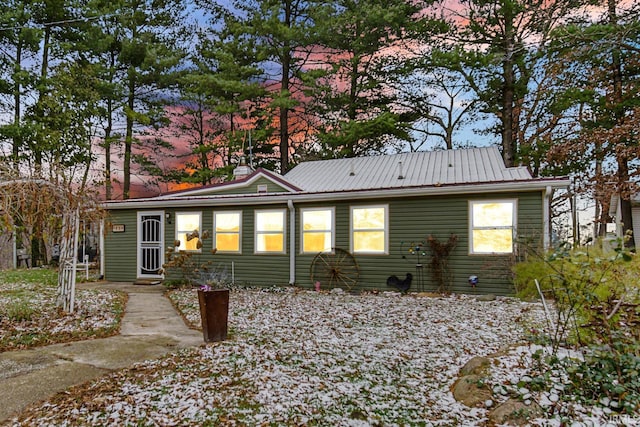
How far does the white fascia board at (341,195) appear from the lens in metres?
7.88

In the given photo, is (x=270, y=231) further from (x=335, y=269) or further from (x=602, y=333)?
(x=602, y=333)

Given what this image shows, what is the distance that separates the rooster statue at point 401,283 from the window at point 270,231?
271cm

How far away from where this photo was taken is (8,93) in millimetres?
15203

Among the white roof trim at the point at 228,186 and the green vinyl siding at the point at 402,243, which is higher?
the white roof trim at the point at 228,186

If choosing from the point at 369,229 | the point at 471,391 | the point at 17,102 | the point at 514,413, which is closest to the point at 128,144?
the point at 17,102

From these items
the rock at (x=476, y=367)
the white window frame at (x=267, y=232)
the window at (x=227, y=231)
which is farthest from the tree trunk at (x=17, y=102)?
the rock at (x=476, y=367)

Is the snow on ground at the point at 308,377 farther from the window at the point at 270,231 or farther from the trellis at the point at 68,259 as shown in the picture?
the window at the point at 270,231

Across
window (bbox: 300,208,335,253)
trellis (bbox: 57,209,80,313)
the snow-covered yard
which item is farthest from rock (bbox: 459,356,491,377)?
window (bbox: 300,208,335,253)

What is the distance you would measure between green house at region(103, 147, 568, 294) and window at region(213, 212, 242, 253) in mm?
26

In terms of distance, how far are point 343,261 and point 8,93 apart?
1451 centimetres

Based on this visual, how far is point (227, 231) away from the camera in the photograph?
10359mm

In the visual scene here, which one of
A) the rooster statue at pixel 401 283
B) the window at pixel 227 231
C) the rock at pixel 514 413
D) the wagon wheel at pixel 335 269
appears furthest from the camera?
the window at pixel 227 231

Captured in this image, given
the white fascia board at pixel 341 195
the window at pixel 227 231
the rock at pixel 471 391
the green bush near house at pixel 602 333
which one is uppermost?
the white fascia board at pixel 341 195

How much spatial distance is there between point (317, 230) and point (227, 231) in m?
2.39
